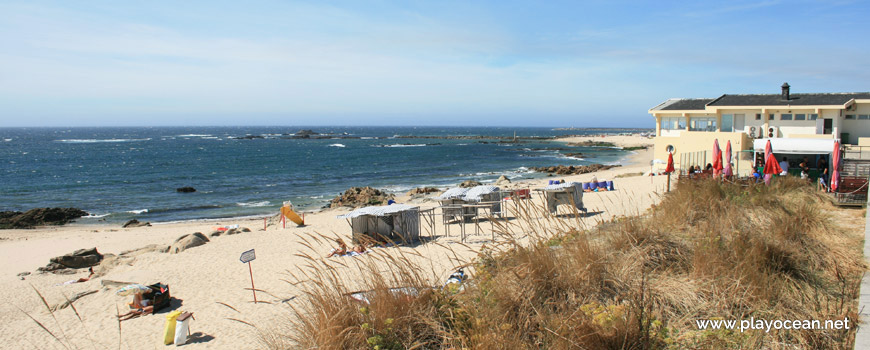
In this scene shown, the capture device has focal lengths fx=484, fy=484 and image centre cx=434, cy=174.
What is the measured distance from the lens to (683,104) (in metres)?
27.0

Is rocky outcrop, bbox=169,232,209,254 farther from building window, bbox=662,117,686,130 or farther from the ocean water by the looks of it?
building window, bbox=662,117,686,130

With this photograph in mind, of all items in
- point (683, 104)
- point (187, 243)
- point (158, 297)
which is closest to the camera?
point (158, 297)

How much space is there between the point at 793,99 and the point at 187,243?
1011 inches

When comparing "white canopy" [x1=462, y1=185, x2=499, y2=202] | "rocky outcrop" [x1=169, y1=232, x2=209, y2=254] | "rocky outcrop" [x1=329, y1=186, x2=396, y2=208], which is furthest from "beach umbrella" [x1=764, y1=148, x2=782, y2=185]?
"rocky outcrop" [x1=329, y1=186, x2=396, y2=208]

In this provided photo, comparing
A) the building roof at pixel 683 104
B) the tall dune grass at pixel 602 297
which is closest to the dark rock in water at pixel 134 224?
the tall dune grass at pixel 602 297

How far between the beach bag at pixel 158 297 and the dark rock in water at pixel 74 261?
226 inches

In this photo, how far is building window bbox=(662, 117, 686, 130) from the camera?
86.0ft

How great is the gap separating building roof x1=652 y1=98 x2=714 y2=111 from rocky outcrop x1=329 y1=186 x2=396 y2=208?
16.2 meters

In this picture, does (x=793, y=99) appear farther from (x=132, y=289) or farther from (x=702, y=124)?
(x=132, y=289)

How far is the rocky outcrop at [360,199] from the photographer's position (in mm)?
24792

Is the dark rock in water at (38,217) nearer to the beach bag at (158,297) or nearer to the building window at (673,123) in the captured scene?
the beach bag at (158,297)

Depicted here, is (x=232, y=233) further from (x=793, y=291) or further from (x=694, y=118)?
(x=694, y=118)

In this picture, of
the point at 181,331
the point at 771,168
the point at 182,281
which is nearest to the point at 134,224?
the point at 182,281

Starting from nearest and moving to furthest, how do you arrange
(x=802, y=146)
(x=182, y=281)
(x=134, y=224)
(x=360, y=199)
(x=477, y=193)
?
(x=182, y=281) < (x=802, y=146) < (x=477, y=193) < (x=134, y=224) < (x=360, y=199)
